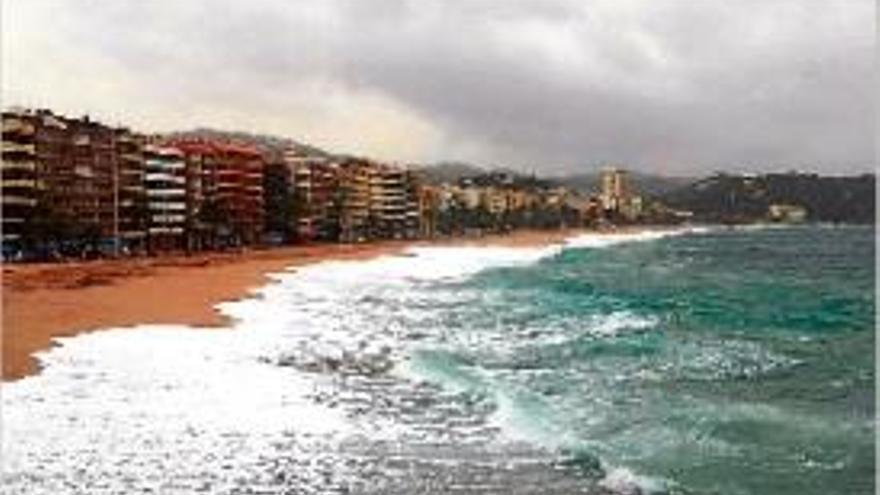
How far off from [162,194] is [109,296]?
2519 inches

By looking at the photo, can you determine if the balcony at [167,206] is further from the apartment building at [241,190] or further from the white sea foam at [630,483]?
→ the white sea foam at [630,483]

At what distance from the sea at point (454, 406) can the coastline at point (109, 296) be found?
95cm

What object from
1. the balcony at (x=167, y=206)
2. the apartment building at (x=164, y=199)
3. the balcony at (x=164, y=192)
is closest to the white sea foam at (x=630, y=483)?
the apartment building at (x=164, y=199)

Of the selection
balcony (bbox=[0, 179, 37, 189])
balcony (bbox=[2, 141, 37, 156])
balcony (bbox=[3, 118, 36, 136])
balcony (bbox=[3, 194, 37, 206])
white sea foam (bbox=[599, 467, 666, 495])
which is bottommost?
white sea foam (bbox=[599, 467, 666, 495])

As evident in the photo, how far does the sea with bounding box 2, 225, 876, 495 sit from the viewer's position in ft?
54.1

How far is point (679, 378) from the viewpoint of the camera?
87.5ft

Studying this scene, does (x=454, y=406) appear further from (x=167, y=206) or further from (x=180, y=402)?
(x=167, y=206)

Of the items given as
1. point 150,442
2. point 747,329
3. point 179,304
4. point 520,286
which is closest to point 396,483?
point 150,442

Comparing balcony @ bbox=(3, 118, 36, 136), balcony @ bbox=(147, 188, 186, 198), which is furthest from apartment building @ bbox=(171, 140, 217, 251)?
balcony @ bbox=(3, 118, 36, 136)

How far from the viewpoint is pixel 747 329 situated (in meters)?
39.1

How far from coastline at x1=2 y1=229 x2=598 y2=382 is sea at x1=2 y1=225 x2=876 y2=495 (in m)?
0.95

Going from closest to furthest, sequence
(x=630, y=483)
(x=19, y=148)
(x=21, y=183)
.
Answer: (x=630, y=483), (x=21, y=183), (x=19, y=148)

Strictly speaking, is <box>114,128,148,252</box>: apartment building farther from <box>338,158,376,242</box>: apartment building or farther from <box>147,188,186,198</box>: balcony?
<box>338,158,376,242</box>: apartment building

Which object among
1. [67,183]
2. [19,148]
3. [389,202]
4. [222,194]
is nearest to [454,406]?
[19,148]
